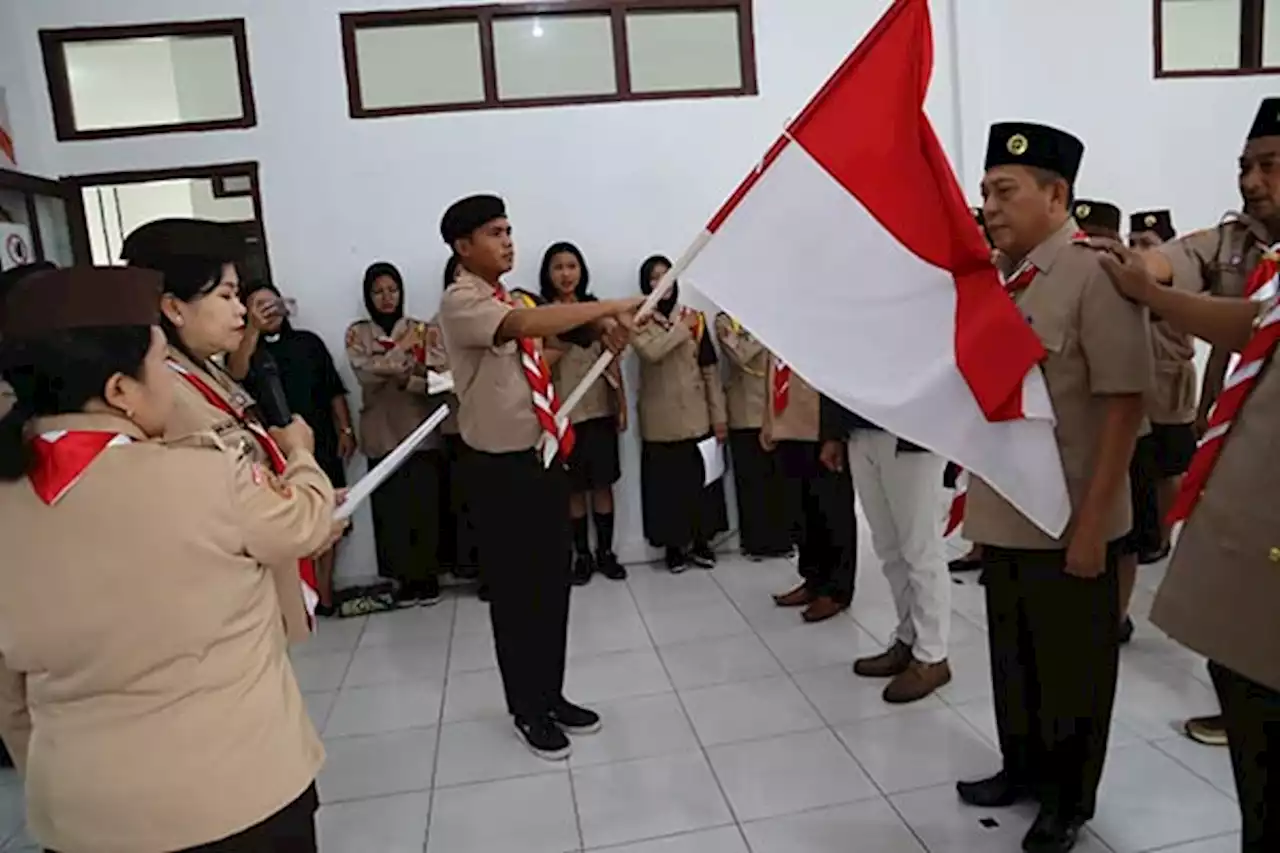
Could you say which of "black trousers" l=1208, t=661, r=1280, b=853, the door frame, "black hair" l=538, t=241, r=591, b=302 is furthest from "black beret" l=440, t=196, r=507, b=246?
the door frame

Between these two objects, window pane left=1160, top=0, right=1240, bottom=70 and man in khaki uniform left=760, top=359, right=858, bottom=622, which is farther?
window pane left=1160, top=0, right=1240, bottom=70

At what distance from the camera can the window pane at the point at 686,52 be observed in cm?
469

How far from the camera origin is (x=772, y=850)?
2223mm

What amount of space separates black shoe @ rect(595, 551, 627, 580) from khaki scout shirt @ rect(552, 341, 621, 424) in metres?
0.70

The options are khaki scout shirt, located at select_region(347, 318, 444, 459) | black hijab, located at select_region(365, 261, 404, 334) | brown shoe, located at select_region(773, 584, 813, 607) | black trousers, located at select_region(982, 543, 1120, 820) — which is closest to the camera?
black trousers, located at select_region(982, 543, 1120, 820)

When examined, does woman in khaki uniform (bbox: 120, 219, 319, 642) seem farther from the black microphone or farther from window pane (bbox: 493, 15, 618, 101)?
window pane (bbox: 493, 15, 618, 101)

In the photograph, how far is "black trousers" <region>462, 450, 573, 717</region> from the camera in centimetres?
271

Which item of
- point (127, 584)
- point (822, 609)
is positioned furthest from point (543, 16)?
point (127, 584)

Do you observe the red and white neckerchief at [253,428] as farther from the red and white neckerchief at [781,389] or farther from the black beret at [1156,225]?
the black beret at [1156,225]

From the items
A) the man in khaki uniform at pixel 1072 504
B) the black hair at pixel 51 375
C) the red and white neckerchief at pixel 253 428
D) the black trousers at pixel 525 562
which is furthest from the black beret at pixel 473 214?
the black hair at pixel 51 375

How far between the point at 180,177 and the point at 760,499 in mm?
3236

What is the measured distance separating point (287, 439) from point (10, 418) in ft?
1.43

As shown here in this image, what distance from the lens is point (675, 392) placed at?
14.9ft

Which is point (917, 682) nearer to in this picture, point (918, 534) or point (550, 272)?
point (918, 534)
